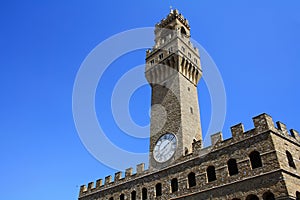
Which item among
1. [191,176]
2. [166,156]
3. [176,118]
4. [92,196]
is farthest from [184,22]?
[92,196]

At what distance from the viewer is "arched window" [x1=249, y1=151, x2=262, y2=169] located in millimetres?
19108

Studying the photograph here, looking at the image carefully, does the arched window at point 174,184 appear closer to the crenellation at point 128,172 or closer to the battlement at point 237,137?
the battlement at point 237,137

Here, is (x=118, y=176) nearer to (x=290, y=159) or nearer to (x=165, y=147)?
(x=165, y=147)

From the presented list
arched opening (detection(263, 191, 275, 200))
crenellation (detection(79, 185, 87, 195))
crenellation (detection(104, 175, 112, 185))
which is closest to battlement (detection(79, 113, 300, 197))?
crenellation (detection(104, 175, 112, 185))

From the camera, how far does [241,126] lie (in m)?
21.3

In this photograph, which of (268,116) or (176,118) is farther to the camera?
(176,118)


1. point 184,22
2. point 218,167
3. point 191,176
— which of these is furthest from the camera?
point 184,22

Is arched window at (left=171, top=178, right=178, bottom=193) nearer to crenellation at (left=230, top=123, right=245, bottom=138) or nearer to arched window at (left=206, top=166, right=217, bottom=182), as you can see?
arched window at (left=206, top=166, right=217, bottom=182)

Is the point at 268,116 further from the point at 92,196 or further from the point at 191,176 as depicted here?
the point at 92,196

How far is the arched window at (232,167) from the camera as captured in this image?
65.9ft

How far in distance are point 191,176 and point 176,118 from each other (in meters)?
6.97

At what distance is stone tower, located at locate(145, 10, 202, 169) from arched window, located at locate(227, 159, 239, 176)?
5.00 meters

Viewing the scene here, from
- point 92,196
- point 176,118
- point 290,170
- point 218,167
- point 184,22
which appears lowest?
point 290,170

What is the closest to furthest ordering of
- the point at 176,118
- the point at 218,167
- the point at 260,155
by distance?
the point at 260,155 → the point at 218,167 → the point at 176,118
